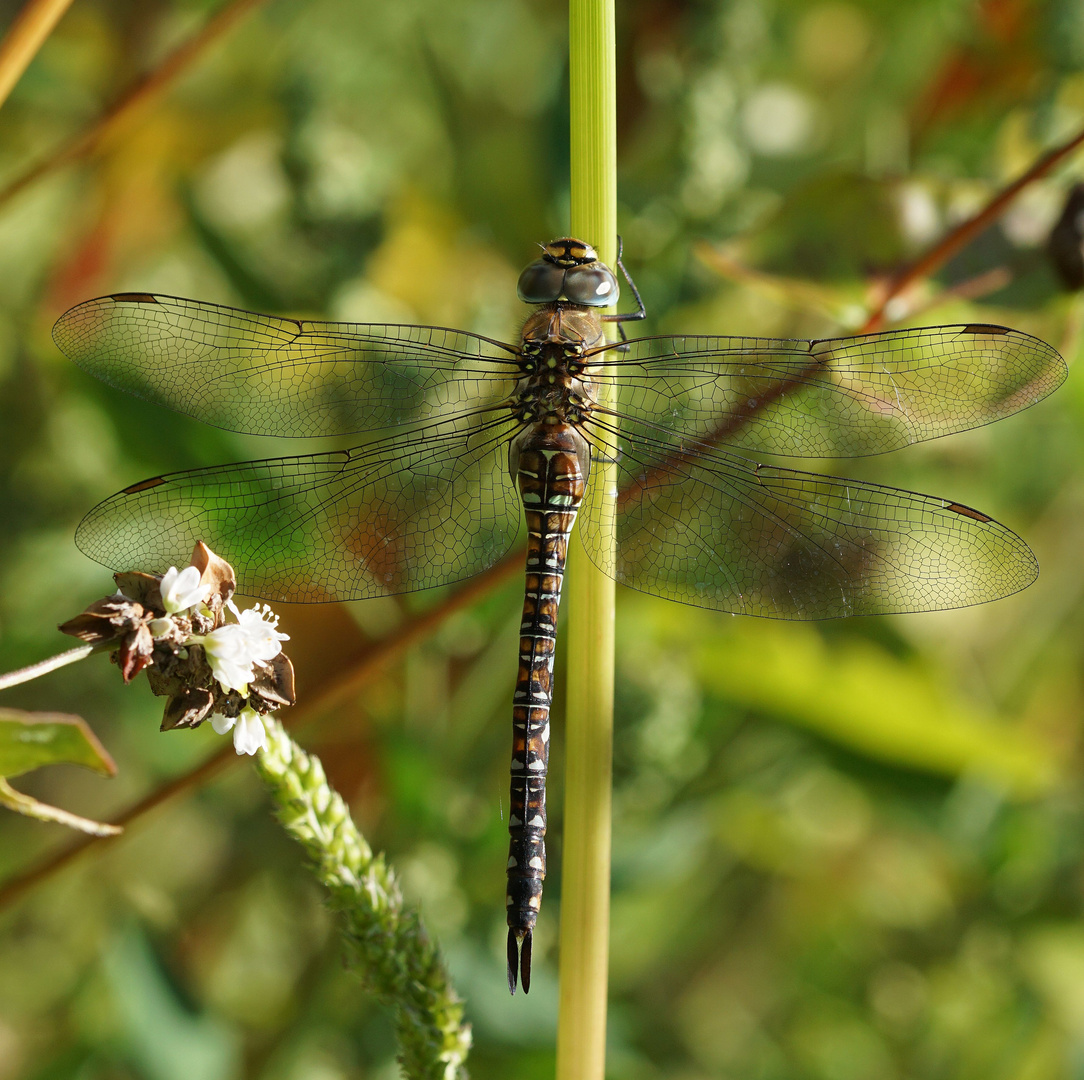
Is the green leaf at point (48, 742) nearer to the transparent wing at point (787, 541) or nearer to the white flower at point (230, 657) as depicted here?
the white flower at point (230, 657)

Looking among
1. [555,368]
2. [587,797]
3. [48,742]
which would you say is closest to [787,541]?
[555,368]

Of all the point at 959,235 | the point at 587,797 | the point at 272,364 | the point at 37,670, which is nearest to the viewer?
the point at 37,670

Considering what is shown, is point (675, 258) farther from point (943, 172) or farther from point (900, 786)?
point (900, 786)

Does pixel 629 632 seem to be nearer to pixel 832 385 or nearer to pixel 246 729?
pixel 832 385

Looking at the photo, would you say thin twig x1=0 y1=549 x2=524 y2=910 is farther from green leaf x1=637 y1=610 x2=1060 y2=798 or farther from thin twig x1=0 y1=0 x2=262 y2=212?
thin twig x1=0 y1=0 x2=262 y2=212

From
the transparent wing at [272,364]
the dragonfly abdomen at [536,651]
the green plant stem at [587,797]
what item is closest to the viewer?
the green plant stem at [587,797]

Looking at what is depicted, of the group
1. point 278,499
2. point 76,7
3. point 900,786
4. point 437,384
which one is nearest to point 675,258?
point 437,384

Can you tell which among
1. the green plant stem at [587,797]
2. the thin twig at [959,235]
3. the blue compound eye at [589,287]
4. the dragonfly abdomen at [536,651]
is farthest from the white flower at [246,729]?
the thin twig at [959,235]
